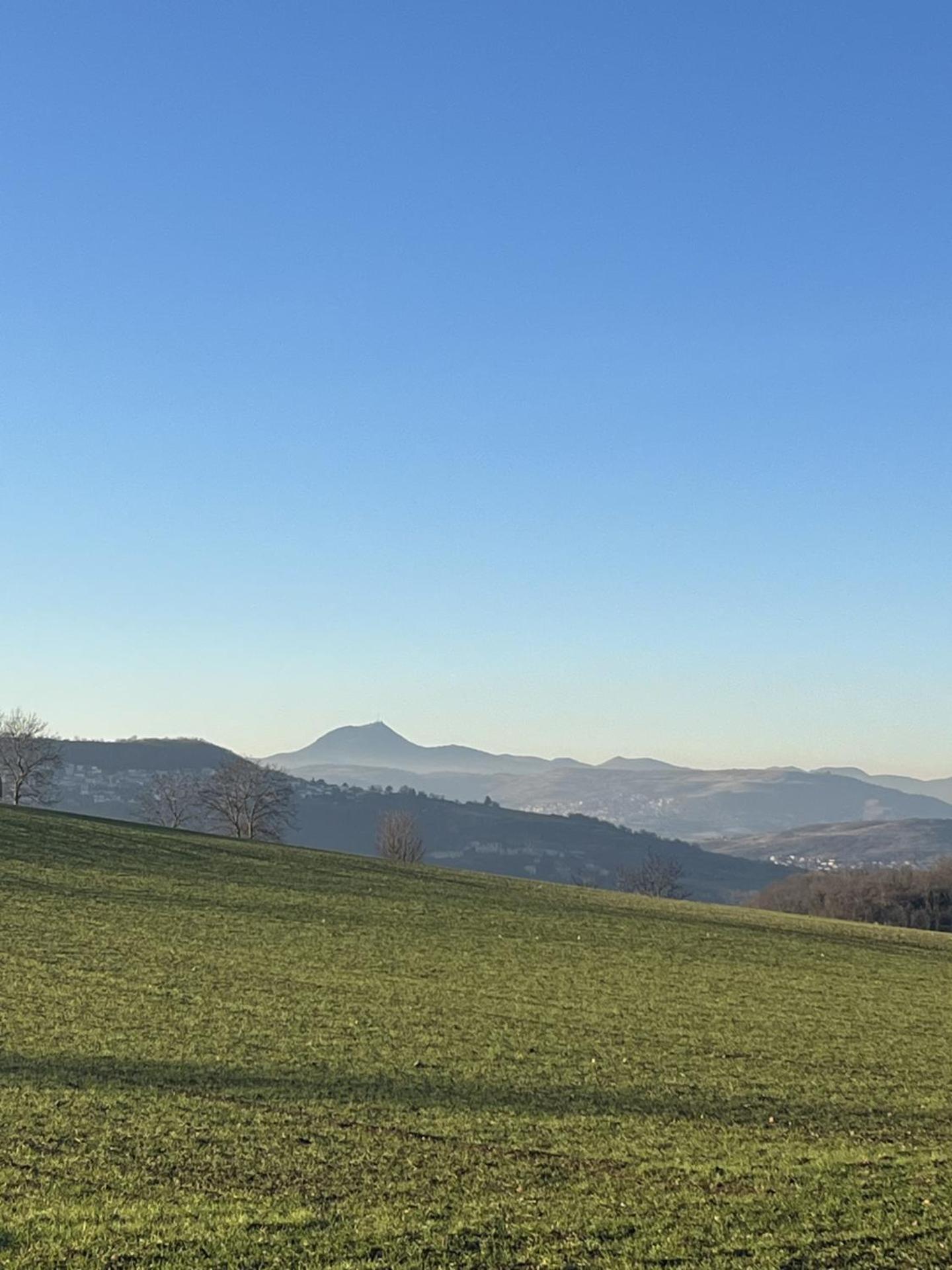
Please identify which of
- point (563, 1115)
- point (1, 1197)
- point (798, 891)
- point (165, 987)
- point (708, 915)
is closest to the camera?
point (1, 1197)

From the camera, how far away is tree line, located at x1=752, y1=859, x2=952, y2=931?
4525 inches

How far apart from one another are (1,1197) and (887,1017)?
82.7 feet

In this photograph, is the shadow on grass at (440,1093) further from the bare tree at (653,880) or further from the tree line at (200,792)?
the bare tree at (653,880)

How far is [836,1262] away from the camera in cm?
1127

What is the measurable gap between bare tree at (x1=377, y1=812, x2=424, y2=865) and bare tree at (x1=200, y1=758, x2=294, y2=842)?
14841 millimetres

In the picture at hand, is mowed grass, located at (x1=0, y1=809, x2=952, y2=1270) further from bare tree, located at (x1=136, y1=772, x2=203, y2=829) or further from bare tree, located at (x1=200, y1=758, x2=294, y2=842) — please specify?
bare tree, located at (x1=136, y1=772, x2=203, y2=829)

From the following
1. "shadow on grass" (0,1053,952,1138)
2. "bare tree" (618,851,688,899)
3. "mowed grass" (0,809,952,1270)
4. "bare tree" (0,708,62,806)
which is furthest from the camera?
"bare tree" (618,851,688,899)

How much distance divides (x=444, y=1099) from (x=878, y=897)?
4490 inches

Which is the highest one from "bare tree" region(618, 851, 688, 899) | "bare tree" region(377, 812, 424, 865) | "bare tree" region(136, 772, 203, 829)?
"bare tree" region(136, 772, 203, 829)

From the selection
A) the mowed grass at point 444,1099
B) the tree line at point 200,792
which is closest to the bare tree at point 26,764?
the tree line at point 200,792

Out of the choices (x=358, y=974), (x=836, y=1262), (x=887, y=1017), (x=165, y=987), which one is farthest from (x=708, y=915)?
(x=836, y=1262)

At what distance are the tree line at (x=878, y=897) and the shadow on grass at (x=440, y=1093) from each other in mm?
91854

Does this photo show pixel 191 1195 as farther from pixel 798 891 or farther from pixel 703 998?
pixel 798 891

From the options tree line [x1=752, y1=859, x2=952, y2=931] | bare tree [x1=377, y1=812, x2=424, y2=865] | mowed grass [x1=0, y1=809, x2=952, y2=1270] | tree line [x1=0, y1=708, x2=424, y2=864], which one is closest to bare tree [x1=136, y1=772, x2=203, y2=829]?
tree line [x1=0, y1=708, x2=424, y2=864]
